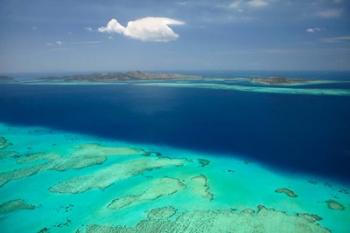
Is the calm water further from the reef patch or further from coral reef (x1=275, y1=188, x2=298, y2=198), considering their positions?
the reef patch

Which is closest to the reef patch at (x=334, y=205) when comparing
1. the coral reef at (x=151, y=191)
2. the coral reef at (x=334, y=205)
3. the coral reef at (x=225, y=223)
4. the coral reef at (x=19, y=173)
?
the coral reef at (x=334, y=205)

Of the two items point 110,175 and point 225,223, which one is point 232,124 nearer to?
point 110,175

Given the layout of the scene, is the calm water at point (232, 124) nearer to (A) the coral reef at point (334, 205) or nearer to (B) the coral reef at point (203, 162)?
(B) the coral reef at point (203, 162)

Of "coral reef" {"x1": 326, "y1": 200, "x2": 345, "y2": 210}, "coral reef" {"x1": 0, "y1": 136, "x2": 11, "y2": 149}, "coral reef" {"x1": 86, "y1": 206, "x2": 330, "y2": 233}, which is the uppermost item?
"coral reef" {"x1": 0, "y1": 136, "x2": 11, "y2": 149}

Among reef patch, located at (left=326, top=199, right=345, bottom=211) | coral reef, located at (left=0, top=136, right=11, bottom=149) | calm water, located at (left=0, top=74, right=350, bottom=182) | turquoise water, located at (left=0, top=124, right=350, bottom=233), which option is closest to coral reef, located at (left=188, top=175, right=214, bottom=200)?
turquoise water, located at (left=0, top=124, right=350, bottom=233)

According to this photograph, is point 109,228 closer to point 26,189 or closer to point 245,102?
point 26,189

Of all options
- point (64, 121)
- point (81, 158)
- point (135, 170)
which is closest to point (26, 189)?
point (81, 158)
